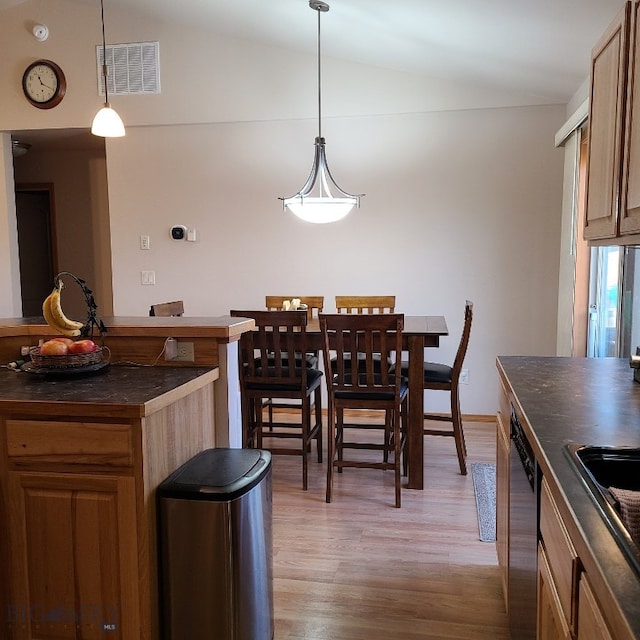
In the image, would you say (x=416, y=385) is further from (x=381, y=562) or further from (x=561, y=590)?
(x=561, y=590)

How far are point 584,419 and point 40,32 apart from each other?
509 cm

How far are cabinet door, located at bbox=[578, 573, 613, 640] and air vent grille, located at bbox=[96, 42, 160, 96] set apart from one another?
4743 millimetres

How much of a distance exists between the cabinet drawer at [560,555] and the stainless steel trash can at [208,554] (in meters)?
0.81

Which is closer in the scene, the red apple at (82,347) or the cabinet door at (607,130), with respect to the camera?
the cabinet door at (607,130)

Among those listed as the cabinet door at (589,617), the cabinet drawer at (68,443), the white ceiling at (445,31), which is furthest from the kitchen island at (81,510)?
the white ceiling at (445,31)

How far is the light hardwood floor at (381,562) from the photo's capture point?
2.06 m

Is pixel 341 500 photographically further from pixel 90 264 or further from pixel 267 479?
pixel 90 264

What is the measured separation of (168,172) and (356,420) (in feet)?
8.39

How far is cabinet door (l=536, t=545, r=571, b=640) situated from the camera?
1.06 m

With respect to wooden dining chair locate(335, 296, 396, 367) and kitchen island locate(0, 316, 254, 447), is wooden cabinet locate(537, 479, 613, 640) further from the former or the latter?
wooden dining chair locate(335, 296, 396, 367)

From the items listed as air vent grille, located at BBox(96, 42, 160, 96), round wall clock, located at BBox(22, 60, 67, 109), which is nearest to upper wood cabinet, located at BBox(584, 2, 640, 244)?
air vent grille, located at BBox(96, 42, 160, 96)

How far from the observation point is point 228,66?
15.0 feet

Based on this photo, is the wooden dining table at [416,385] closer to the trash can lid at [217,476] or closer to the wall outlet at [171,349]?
the wall outlet at [171,349]

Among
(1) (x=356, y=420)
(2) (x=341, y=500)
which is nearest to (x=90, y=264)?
(1) (x=356, y=420)
